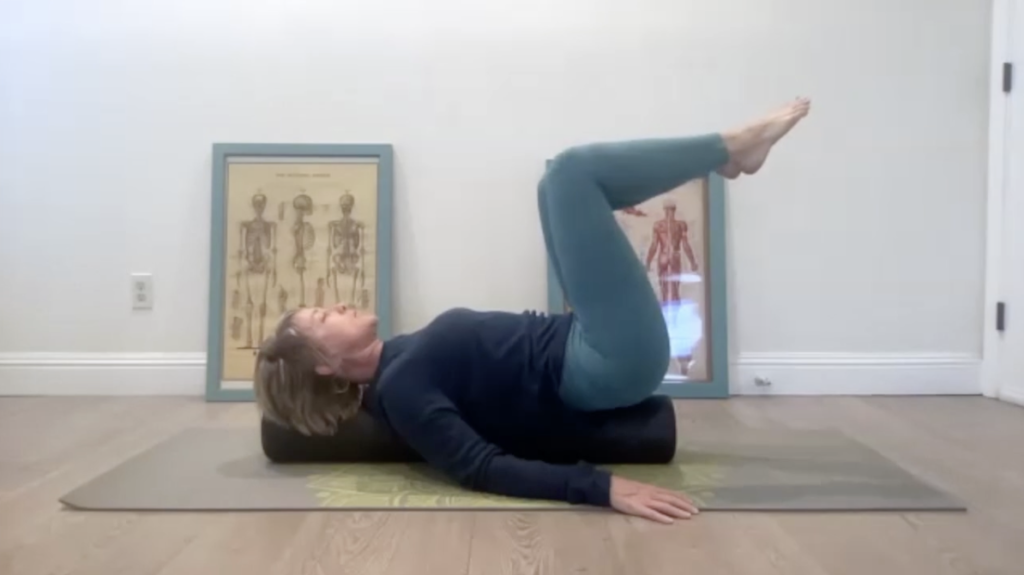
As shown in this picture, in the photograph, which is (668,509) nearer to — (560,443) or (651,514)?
(651,514)

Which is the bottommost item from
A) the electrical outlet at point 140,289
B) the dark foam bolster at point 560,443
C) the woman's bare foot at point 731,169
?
the dark foam bolster at point 560,443

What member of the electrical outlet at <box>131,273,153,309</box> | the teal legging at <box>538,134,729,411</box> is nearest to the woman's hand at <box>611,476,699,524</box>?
the teal legging at <box>538,134,729,411</box>

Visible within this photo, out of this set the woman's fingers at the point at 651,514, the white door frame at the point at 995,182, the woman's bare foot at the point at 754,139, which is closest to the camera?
the woman's fingers at the point at 651,514

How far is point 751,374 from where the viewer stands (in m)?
3.64

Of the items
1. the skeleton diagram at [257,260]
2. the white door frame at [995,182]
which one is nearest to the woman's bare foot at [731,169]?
the white door frame at [995,182]

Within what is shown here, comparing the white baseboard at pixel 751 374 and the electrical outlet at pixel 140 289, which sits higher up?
the electrical outlet at pixel 140 289

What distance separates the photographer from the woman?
209 cm

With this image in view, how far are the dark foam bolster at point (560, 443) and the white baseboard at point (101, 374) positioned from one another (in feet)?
4.38

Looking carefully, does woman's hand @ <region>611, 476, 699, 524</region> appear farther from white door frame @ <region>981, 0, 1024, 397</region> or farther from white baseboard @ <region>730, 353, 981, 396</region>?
white door frame @ <region>981, 0, 1024, 397</region>

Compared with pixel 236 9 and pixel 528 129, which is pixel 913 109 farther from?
pixel 236 9

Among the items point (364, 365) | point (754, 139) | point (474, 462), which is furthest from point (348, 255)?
point (754, 139)

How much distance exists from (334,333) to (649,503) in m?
0.77

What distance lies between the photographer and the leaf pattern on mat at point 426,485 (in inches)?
81.5

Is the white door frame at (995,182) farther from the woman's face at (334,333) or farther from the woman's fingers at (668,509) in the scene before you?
the woman's face at (334,333)
